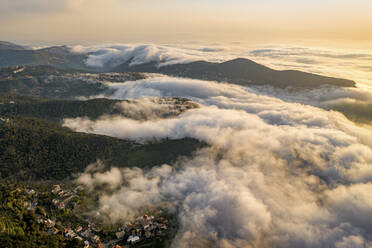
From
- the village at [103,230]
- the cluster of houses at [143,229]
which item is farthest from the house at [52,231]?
the cluster of houses at [143,229]

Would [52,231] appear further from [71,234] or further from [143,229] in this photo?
[143,229]

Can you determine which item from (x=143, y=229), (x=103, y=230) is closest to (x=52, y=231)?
(x=103, y=230)

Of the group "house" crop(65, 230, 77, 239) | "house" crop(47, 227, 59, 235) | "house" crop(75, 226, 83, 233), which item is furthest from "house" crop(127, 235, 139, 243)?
"house" crop(47, 227, 59, 235)

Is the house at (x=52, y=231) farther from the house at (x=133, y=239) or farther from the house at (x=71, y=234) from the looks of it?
the house at (x=133, y=239)

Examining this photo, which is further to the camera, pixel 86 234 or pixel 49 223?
pixel 86 234

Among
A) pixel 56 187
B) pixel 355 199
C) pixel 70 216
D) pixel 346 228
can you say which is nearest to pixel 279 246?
pixel 346 228

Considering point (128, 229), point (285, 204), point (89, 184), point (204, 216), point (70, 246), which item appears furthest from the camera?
point (89, 184)

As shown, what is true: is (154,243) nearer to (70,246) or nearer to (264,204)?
(70,246)

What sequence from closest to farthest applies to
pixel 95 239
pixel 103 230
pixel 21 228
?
pixel 21 228
pixel 95 239
pixel 103 230
